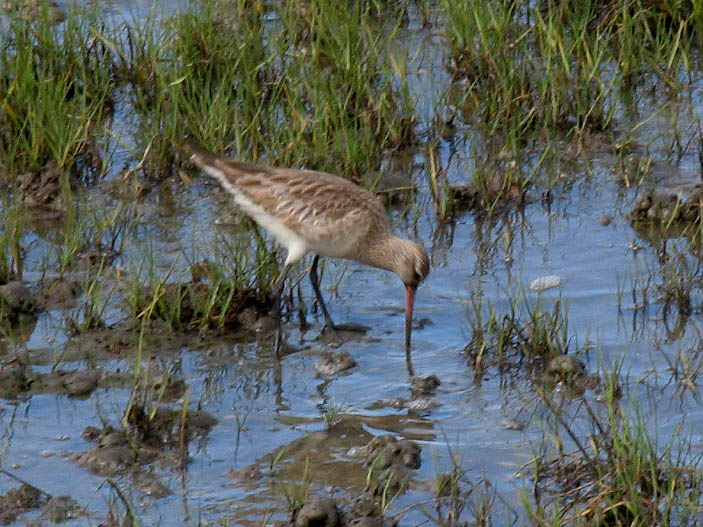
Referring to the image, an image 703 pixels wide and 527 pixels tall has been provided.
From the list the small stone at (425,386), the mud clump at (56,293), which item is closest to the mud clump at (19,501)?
the small stone at (425,386)

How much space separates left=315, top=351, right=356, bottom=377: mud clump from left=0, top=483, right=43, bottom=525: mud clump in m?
1.89

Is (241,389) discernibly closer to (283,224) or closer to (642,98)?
(283,224)

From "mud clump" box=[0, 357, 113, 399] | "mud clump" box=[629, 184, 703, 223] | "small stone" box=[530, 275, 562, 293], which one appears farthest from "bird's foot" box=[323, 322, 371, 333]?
"mud clump" box=[629, 184, 703, 223]

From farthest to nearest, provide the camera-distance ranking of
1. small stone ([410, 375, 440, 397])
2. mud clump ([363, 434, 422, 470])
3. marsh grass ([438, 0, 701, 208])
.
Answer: marsh grass ([438, 0, 701, 208]), small stone ([410, 375, 440, 397]), mud clump ([363, 434, 422, 470])

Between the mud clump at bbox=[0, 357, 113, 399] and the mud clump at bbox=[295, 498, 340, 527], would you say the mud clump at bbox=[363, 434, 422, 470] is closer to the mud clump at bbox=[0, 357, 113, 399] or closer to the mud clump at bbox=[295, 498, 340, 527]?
the mud clump at bbox=[295, 498, 340, 527]

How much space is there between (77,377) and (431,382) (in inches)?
69.0

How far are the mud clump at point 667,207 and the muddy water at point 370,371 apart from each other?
0.39 feet

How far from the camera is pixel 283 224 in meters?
8.25

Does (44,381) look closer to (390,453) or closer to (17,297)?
(17,297)

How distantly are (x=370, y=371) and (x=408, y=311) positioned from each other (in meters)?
0.48

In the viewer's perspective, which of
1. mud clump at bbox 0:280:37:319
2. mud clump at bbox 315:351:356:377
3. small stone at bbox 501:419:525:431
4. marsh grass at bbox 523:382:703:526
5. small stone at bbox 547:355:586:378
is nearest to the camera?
marsh grass at bbox 523:382:703:526

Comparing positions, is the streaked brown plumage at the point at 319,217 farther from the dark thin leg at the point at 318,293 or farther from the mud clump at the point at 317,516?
the mud clump at the point at 317,516

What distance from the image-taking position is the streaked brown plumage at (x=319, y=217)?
26.7ft

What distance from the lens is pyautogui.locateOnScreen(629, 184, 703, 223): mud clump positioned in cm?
873
